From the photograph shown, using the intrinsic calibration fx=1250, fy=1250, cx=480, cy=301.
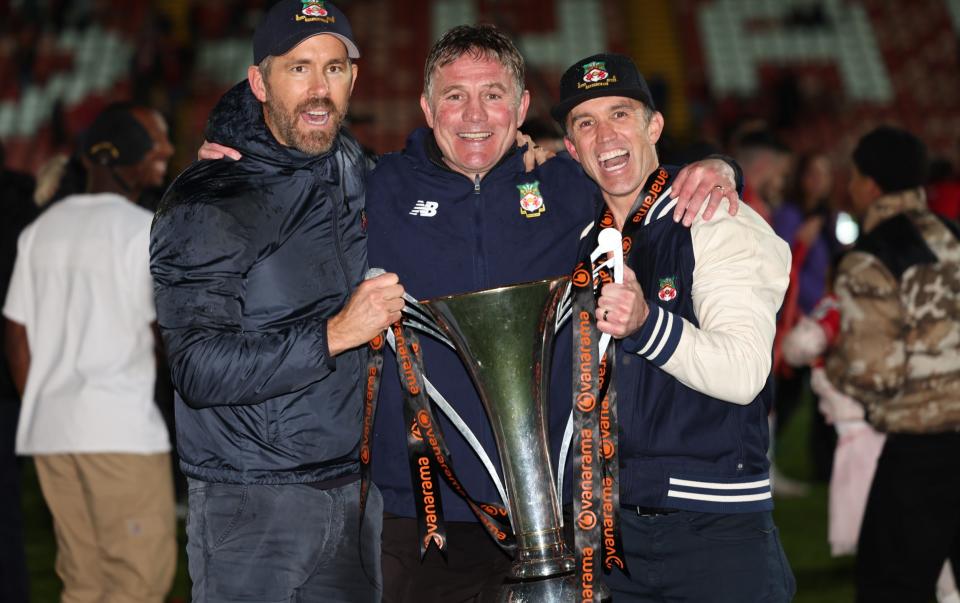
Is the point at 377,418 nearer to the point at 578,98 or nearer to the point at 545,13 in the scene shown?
the point at 578,98

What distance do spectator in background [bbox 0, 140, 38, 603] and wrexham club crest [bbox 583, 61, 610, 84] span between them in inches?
123

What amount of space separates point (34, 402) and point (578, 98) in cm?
269

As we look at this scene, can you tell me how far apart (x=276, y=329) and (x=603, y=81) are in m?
1.02

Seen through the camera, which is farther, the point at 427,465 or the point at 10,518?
the point at 10,518

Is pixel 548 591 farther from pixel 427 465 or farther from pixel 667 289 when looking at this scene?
pixel 667 289

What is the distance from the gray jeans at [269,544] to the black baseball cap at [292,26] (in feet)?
3.59

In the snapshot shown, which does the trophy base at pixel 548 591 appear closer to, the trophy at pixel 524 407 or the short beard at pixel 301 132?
the trophy at pixel 524 407

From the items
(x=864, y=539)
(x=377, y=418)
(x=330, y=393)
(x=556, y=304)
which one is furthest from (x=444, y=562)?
(x=864, y=539)

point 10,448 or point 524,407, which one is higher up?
point 524,407

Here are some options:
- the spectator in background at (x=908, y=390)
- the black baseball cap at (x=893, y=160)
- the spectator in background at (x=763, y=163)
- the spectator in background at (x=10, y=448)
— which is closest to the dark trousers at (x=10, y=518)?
the spectator in background at (x=10, y=448)

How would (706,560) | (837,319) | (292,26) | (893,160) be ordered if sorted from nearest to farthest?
(706,560), (292,26), (893,160), (837,319)

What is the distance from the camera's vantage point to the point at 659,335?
9.15ft

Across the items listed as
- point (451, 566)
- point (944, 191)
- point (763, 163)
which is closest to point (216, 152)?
point (451, 566)

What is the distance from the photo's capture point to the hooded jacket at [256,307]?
292 cm
